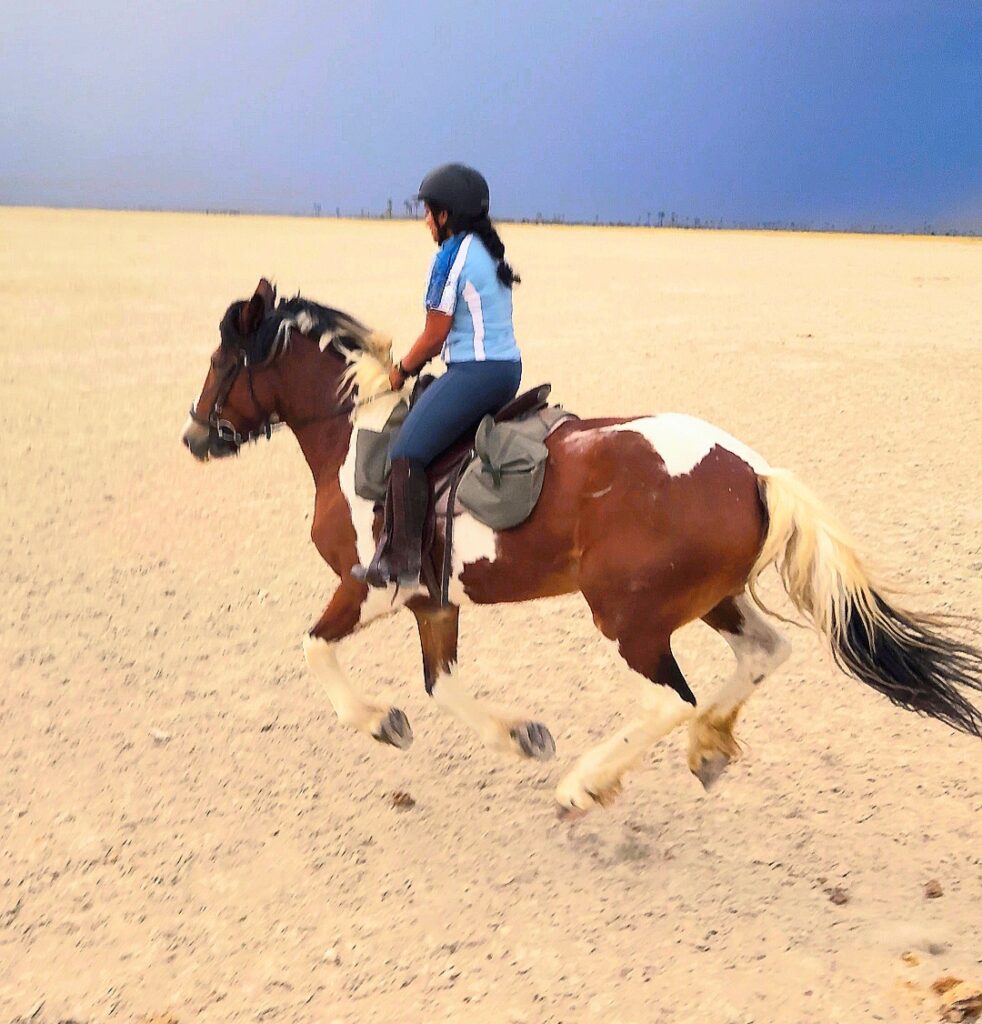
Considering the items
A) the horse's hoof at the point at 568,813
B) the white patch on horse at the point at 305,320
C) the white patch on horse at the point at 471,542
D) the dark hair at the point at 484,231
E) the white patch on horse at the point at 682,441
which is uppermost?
the dark hair at the point at 484,231

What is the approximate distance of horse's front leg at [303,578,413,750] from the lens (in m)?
3.90

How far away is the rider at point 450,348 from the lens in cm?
353

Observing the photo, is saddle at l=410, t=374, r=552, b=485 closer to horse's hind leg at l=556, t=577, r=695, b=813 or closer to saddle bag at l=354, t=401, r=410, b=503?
saddle bag at l=354, t=401, r=410, b=503

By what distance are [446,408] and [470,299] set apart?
41cm

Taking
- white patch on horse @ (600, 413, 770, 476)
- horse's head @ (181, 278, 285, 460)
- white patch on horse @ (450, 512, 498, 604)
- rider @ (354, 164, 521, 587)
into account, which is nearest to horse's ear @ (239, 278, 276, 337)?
horse's head @ (181, 278, 285, 460)

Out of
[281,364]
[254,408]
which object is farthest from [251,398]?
[281,364]

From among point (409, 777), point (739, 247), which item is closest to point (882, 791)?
point (409, 777)

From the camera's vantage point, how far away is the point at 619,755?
3.50 m

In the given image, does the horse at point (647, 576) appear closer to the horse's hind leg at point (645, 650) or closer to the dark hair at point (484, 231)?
the horse's hind leg at point (645, 650)

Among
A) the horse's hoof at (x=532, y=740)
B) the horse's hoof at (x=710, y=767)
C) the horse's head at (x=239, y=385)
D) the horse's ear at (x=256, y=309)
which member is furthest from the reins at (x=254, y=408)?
the horse's hoof at (x=710, y=767)

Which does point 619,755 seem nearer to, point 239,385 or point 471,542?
point 471,542

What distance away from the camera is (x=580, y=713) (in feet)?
15.5

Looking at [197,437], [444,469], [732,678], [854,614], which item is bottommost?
[732,678]

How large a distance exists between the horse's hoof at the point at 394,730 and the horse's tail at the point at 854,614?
150 cm
